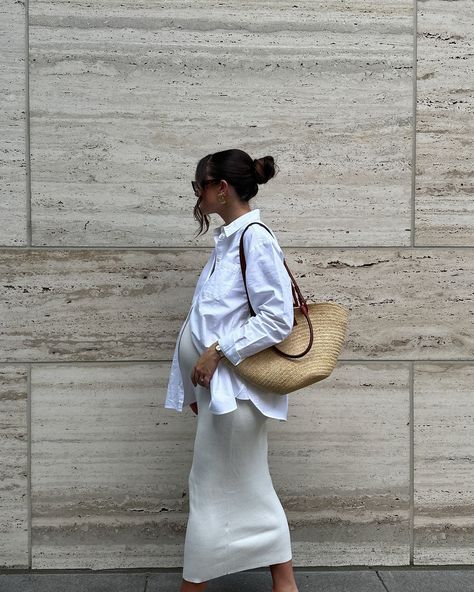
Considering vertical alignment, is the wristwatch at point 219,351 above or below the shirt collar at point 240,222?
below

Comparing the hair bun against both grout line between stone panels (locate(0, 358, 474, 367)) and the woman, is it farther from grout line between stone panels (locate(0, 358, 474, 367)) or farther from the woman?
grout line between stone panels (locate(0, 358, 474, 367))

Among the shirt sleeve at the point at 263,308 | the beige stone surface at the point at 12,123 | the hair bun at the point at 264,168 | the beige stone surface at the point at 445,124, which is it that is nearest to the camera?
the shirt sleeve at the point at 263,308

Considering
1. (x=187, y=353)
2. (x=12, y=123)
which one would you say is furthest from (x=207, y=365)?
(x=12, y=123)

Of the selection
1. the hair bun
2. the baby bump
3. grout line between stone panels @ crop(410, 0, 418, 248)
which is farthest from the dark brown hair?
grout line between stone panels @ crop(410, 0, 418, 248)

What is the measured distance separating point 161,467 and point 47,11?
2.52 metres

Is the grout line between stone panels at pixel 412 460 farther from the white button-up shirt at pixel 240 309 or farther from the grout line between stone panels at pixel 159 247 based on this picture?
the white button-up shirt at pixel 240 309

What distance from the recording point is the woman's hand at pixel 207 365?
10.3ft

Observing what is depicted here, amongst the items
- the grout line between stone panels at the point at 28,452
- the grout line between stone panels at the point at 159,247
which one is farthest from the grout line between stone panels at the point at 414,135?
the grout line between stone panels at the point at 28,452

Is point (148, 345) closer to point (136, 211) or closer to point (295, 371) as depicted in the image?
point (136, 211)

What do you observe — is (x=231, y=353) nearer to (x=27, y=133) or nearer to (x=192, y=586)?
(x=192, y=586)

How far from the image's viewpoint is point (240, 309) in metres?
3.23

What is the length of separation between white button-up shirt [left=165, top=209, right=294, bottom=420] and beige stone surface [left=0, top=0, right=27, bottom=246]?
128 cm

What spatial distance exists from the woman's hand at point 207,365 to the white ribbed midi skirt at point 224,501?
0.13 meters

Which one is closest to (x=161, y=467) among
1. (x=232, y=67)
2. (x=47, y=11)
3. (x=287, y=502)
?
(x=287, y=502)
